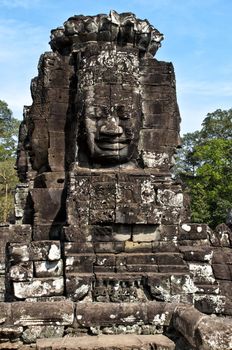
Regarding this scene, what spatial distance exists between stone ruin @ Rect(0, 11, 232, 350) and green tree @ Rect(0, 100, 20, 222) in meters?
25.0

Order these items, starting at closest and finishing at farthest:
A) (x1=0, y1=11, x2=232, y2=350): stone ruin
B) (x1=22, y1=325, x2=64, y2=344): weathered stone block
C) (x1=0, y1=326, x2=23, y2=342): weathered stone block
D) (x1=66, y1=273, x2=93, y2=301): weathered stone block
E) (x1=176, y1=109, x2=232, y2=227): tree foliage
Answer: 1. (x1=0, y1=326, x2=23, y2=342): weathered stone block
2. (x1=22, y1=325, x2=64, y2=344): weathered stone block
3. (x1=0, y1=11, x2=232, y2=350): stone ruin
4. (x1=66, y1=273, x2=93, y2=301): weathered stone block
5. (x1=176, y1=109, x2=232, y2=227): tree foliage

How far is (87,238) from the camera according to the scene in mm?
6527

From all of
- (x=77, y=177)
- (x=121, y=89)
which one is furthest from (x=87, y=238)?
(x=121, y=89)

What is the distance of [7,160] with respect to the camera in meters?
36.1

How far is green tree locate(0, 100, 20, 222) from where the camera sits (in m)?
33.7

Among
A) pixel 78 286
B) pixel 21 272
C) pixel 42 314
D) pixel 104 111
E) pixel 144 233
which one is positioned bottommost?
pixel 42 314

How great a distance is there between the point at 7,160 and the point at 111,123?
30271 millimetres

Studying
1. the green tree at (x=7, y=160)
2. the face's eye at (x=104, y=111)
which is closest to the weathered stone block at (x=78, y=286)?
the face's eye at (x=104, y=111)

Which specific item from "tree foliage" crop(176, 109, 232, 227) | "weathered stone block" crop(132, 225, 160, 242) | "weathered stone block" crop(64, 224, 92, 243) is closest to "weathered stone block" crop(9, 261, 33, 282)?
"weathered stone block" crop(64, 224, 92, 243)

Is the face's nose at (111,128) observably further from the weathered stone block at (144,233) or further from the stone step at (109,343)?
the stone step at (109,343)

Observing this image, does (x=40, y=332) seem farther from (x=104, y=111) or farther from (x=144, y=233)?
(x=104, y=111)

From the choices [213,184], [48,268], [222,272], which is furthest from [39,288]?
[213,184]

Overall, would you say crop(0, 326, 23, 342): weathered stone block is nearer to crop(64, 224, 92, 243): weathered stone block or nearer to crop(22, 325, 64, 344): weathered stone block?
crop(22, 325, 64, 344): weathered stone block

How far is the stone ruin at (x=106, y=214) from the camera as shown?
5.35 m
